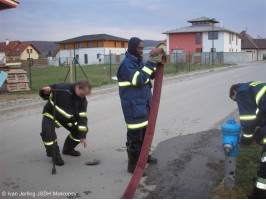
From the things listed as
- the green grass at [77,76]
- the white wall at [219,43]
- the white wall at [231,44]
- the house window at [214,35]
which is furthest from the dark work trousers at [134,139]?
the white wall at [231,44]

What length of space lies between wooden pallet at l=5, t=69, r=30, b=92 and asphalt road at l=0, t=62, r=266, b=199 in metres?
5.26

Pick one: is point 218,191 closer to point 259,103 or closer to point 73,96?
point 259,103

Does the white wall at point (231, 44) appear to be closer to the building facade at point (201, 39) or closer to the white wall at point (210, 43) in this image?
the building facade at point (201, 39)

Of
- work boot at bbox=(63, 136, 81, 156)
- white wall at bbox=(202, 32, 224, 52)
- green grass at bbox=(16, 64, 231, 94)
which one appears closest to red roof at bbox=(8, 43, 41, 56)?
white wall at bbox=(202, 32, 224, 52)

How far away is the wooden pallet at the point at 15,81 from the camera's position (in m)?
13.7

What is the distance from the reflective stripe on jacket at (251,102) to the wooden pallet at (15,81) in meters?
12.1

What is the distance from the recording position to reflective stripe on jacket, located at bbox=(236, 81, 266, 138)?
11.6 ft

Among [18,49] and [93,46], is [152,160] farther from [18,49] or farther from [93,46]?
[18,49]

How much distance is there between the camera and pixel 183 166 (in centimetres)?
458

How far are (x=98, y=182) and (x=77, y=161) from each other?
36.9 inches

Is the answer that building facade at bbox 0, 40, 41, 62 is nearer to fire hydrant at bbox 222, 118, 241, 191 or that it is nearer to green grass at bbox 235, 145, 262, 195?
green grass at bbox 235, 145, 262, 195

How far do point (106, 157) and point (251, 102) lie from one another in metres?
2.53

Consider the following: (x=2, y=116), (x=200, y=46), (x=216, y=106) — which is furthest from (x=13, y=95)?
(x=200, y=46)

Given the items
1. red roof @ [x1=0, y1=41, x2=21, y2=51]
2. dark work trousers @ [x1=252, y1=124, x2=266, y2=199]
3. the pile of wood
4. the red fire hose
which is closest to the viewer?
dark work trousers @ [x1=252, y1=124, x2=266, y2=199]
